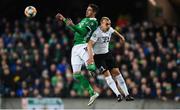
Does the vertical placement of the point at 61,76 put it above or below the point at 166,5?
below

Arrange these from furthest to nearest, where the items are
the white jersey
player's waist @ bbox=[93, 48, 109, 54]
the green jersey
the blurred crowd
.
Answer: the blurred crowd < player's waist @ bbox=[93, 48, 109, 54] < the white jersey < the green jersey

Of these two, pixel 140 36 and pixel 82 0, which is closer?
pixel 140 36

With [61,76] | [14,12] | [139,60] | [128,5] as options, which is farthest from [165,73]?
[14,12]

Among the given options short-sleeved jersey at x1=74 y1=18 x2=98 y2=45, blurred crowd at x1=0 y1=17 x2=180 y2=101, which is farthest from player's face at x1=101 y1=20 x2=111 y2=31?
blurred crowd at x1=0 y1=17 x2=180 y2=101

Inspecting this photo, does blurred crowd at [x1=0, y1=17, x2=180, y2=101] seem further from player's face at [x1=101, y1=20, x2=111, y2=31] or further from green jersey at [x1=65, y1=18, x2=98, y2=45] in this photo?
green jersey at [x1=65, y1=18, x2=98, y2=45]

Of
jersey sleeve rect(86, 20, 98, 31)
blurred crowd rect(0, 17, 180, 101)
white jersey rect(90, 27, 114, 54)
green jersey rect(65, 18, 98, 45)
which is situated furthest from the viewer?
blurred crowd rect(0, 17, 180, 101)

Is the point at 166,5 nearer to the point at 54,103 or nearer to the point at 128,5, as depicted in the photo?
the point at 128,5

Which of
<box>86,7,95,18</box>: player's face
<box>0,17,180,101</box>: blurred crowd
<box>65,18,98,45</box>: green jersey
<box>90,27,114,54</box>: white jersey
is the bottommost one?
<box>0,17,180,101</box>: blurred crowd

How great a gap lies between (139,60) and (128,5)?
Answer: 7.32 metres

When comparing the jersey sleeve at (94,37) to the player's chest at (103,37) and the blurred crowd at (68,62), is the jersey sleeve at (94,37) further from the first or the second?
the blurred crowd at (68,62)

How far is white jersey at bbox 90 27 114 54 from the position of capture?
18.8 meters

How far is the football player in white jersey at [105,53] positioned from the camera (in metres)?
18.8

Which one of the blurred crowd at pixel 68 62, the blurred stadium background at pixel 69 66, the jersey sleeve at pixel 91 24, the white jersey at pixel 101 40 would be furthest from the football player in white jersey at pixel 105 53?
the blurred crowd at pixel 68 62

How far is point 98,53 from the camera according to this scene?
1920 cm
